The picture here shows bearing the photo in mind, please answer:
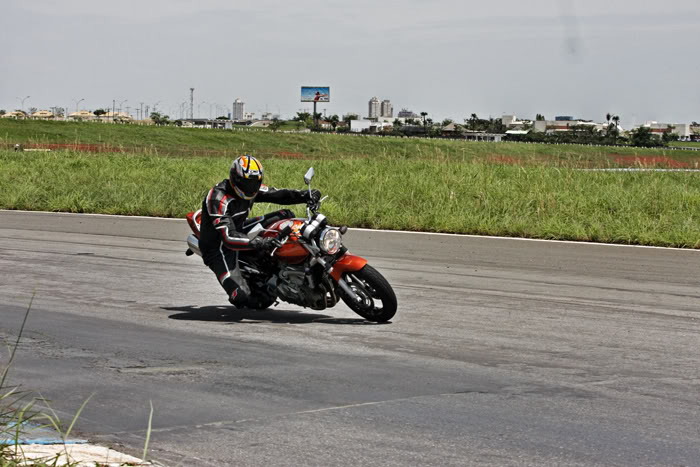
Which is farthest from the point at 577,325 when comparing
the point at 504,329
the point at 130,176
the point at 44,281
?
the point at 130,176

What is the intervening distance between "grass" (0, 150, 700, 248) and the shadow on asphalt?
28.1 ft

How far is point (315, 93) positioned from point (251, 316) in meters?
172

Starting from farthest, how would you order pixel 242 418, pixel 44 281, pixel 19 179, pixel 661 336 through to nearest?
pixel 19 179 → pixel 44 281 → pixel 661 336 → pixel 242 418

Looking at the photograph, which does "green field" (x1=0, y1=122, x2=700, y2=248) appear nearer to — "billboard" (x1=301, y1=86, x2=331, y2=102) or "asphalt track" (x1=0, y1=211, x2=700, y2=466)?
"asphalt track" (x1=0, y1=211, x2=700, y2=466)

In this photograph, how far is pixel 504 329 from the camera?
28.1ft

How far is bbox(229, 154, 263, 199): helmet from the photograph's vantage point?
29.8 feet

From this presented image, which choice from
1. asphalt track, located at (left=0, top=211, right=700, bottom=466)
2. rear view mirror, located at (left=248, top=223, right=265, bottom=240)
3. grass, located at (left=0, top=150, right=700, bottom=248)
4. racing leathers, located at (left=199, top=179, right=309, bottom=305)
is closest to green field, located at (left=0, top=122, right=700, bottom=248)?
grass, located at (left=0, top=150, right=700, bottom=248)

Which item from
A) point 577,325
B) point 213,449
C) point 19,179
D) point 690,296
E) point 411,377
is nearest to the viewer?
point 213,449

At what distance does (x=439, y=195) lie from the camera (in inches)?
846

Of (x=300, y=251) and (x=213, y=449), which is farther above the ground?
(x=300, y=251)

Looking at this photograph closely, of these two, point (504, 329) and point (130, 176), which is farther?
point (130, 176)

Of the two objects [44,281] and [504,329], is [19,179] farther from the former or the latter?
[504,329]

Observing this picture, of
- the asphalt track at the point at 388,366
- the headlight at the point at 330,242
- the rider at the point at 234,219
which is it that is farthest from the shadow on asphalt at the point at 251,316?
the headlight at the point at 330,242

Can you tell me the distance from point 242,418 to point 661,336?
414 centimetres
